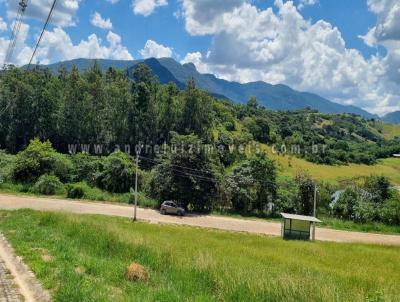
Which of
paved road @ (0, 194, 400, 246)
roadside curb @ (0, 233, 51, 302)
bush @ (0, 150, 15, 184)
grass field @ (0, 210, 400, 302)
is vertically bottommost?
paved road @ (0, 194, 400, 246)

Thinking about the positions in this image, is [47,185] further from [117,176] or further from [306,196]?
[306,196]

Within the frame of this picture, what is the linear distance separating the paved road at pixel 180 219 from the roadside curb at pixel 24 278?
22.8m

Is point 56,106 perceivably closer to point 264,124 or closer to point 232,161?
point 232,161

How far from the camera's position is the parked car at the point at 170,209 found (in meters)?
42.6

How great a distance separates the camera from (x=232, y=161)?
82125mm

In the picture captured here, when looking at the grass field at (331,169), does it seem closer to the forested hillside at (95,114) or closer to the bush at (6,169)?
the forested hillside at (95,114)

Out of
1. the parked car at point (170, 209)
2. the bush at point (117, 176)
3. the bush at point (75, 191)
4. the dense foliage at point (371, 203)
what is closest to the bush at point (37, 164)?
the bush at point (117, 176)

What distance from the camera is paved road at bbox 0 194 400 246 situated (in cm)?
3719

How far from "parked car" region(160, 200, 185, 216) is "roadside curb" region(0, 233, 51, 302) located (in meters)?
27.5

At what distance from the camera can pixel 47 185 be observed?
4778 cm

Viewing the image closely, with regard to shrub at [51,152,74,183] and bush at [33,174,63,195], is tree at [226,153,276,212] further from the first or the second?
shrub at [51,152,74,183]

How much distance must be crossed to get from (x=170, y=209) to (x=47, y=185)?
638 inches

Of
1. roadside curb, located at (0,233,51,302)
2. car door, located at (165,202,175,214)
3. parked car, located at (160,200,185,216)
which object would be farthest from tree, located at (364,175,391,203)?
roadside curb, located at (0,233,51,302)

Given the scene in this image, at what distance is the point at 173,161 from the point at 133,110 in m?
32.9
